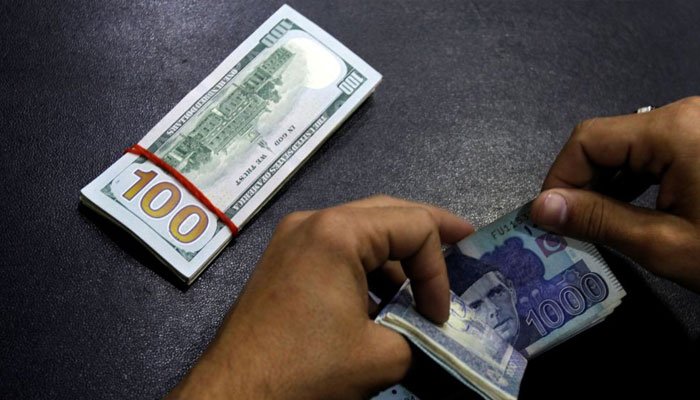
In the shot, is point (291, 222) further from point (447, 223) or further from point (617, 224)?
point (617, 224)

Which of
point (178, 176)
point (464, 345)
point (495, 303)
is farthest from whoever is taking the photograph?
point (178, 176)

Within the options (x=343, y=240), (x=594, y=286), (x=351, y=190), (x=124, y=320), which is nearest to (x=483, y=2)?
(x=351, y=190)

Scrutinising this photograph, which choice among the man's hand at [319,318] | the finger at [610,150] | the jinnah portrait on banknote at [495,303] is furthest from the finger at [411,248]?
the finger at [610,150]

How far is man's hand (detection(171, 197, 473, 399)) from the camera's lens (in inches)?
26.2

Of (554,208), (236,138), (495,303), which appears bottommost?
(495,303)

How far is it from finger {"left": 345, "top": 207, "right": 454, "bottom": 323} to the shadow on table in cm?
18

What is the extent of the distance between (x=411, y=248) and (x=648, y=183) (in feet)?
1.17

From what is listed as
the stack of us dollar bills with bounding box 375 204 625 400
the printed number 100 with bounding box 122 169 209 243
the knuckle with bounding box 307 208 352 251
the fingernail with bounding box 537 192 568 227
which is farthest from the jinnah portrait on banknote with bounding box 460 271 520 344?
the printed number 100 with bounding box 122 169 209 243

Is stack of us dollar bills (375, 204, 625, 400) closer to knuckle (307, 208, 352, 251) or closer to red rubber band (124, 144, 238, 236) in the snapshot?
knuckle (307, 208, 352, 251)

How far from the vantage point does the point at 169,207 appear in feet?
3.20

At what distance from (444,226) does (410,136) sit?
22 centimetres

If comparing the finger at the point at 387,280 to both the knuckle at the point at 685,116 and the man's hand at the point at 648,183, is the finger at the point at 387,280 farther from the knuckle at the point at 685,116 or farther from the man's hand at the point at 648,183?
the knuckle at the point at 685,116

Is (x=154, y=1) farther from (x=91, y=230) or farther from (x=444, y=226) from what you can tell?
(x=444, y=226)

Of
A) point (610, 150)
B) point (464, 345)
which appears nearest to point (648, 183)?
point (610, 150)
